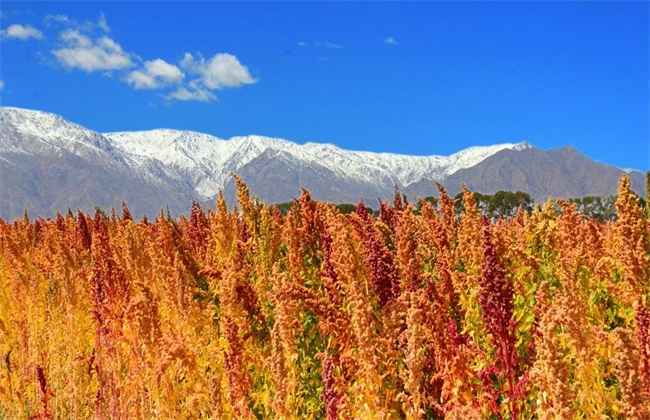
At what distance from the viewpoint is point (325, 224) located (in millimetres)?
8297

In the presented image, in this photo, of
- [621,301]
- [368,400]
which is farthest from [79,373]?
[621,301]

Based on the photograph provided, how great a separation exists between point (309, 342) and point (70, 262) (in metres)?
4.47

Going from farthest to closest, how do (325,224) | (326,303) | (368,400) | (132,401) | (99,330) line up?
(325,224) < (99,330) < (132,401) < (326,303) < (368,400)

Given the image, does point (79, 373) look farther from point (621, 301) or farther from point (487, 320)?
point (621, 301)

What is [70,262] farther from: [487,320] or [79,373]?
[487,320]

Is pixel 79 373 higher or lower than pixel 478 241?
lower

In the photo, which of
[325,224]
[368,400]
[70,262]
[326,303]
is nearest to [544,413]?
[368,400]

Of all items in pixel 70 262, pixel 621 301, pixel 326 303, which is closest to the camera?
pixel 326 303

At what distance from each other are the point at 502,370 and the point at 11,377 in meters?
6.90

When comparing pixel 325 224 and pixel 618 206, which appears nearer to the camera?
pixel 618 206

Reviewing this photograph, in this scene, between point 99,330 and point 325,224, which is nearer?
point 99,330

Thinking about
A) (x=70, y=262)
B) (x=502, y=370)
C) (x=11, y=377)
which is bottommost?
(x=11, y=377)

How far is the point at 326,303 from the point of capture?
5.36 m

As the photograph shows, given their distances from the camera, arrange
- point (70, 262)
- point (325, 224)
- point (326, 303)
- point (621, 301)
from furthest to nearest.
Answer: point (70, 262) < point (325, 224) < point (621, 301) < point (326, 303)
